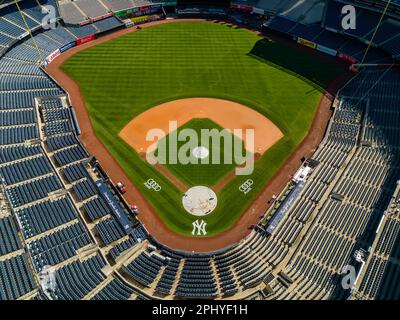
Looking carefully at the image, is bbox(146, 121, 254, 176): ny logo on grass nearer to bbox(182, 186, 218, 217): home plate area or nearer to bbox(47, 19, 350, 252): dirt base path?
bbox(47, 19, 350, 252): dirt base path

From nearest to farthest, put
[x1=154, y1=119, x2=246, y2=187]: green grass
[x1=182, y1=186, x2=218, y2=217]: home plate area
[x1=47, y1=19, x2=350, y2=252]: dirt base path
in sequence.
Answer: [x1=47, y1=19, x2=350, y2=252]: dirt base path
[x1=182, y1=186, x2=218, y2=217]: home plate area
[x1=154, y1=119, x2=246, y2=187]: green grass

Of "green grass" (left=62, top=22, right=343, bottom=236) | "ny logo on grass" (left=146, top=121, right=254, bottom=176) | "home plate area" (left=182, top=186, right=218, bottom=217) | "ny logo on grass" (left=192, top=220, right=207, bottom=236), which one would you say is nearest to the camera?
"ny logo on grass" (left=192, top=220, right=207, bottom=236)

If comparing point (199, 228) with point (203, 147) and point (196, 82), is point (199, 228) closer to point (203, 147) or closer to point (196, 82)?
point (203, 147)

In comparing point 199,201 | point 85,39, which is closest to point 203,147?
point 199,201

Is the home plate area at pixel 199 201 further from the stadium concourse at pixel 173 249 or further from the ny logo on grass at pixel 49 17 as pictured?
the ny logo on grass at pixel 49 17

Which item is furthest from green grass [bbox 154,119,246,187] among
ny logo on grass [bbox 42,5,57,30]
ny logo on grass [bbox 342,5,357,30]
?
ny logo on grass [bbox 42,5,57,30]
